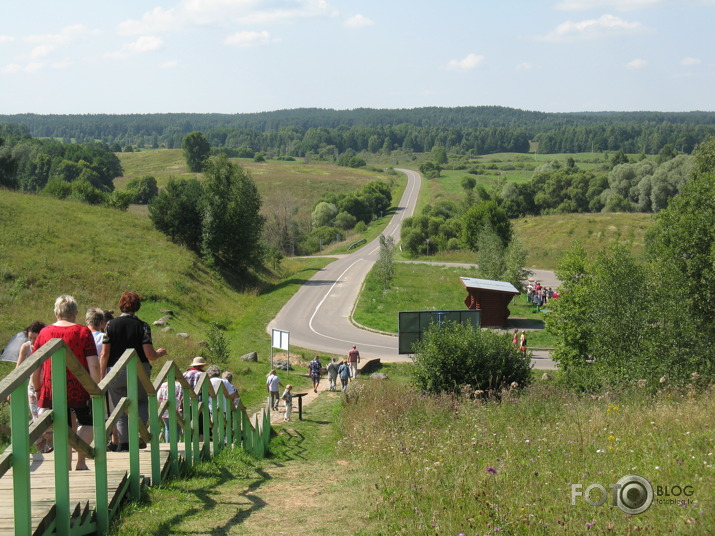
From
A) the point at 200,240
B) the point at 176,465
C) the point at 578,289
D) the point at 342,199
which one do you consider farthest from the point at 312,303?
the point at 342,199

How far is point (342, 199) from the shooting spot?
115 meters

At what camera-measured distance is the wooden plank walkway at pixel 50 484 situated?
171 inches

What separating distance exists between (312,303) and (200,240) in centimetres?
1009

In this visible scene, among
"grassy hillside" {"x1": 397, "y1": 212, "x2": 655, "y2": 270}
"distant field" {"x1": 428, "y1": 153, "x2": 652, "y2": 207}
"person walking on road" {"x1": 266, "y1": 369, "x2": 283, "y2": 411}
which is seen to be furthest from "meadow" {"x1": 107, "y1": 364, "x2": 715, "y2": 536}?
"distant field" {"x1": 428, "y1": 153, "x2": 652, "y2": 207}

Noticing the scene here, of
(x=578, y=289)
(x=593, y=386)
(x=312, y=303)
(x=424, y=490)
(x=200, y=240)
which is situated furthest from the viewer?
(x=200, y=240)

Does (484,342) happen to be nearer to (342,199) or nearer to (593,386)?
(593,386)

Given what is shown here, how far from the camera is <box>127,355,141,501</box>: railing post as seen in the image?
5.79 meters

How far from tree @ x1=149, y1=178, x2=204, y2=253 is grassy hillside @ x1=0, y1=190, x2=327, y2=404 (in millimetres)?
1054

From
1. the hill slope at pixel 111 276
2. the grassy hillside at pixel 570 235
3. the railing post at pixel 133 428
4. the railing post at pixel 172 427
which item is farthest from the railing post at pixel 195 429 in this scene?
the grassy hillside at pixel 570 235

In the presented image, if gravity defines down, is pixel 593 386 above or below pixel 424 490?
below

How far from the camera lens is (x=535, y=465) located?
7.12 metres

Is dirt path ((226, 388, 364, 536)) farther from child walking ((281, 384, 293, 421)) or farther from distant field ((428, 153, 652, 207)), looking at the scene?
distant field ((428, 153, 652, 207))

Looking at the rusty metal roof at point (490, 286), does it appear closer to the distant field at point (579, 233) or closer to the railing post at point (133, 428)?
the distant field at point (579, 233)

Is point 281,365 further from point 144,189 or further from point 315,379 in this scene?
point 144,189
